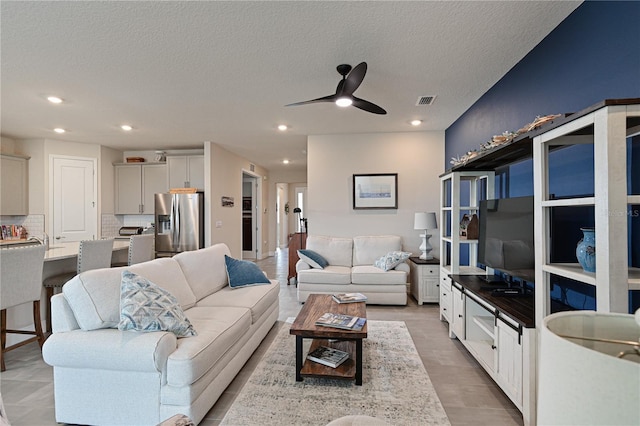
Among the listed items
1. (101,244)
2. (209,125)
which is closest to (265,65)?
(209,125)

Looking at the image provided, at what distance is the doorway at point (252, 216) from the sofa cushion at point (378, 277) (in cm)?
467

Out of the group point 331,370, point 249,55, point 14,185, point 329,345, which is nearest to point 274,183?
point 14,185

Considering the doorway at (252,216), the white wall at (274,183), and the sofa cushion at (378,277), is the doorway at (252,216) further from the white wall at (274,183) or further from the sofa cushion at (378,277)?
the sofa cushion at (378,277)

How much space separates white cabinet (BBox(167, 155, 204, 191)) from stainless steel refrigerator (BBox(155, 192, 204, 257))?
0.36 m

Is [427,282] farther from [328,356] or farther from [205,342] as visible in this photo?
[205,342]

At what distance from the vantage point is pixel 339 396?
6.82ft

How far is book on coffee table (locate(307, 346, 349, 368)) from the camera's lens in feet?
7.49

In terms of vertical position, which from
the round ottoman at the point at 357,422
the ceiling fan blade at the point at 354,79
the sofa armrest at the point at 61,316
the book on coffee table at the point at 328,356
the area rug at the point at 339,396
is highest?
the ceiling fan blade at the point at 354,79

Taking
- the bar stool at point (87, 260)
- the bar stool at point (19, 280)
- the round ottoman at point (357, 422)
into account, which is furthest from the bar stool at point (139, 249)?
the round ottoman at point (357, 422)

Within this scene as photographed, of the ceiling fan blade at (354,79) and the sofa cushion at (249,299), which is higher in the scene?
the ceiling fan blade at (354,79)

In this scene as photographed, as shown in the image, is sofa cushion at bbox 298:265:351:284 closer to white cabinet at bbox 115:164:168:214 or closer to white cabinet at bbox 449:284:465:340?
white cabinet at bbox 449:284:465:340

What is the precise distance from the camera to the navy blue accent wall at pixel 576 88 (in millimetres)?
1689

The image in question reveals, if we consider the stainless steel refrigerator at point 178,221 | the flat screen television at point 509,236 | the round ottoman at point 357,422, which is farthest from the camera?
the stainless steel refrigerator at point 178,221

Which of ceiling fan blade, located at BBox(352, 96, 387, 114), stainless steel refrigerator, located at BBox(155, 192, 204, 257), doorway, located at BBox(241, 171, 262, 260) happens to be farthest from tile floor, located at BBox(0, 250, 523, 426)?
doorway, located at BBox(241, 171, 262, 260)
